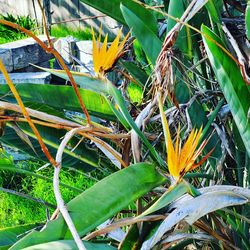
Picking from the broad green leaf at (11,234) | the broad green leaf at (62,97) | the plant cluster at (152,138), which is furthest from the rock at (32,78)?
→ the broad green leaf at (11,234)

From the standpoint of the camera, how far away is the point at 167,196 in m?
0.93

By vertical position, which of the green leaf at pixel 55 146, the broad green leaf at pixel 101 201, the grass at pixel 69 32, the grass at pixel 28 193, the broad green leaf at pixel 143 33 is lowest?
the grass at pixel 28 193

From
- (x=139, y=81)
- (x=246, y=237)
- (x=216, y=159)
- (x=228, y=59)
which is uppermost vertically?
(x=228, y=59)

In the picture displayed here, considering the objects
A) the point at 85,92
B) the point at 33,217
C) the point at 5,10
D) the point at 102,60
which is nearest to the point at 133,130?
the point at 102,60

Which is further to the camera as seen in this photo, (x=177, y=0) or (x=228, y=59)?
(x=177, y=0)

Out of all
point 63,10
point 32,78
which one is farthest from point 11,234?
point 63,10

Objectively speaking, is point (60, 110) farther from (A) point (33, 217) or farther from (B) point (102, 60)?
(A) point (33, 217)

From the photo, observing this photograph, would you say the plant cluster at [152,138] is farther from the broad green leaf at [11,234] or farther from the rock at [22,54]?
the rock at [22,54]

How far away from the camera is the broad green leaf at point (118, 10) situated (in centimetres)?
138

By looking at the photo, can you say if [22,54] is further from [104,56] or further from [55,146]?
[104,56]

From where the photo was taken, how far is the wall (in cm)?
621

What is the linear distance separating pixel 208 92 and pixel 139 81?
0.75ft

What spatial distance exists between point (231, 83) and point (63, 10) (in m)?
5.78

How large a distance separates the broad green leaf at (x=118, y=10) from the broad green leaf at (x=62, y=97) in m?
0.20
